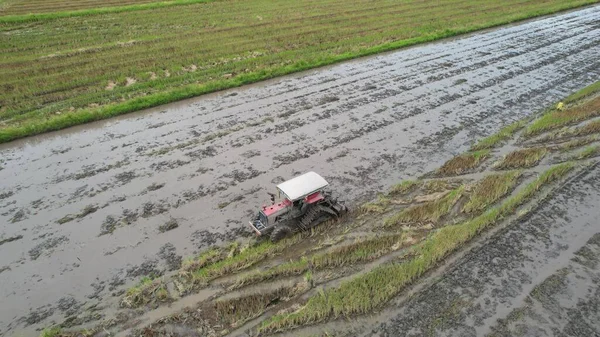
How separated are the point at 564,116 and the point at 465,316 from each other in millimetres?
10758

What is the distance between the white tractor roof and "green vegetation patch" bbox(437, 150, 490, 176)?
448 cm

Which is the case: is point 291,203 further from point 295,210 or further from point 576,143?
point 576,143

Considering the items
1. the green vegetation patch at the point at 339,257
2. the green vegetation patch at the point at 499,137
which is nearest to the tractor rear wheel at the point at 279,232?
the green vegetation patch at the point at 339,257

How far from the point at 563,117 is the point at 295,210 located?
1140 cm

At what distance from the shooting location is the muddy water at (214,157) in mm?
8898

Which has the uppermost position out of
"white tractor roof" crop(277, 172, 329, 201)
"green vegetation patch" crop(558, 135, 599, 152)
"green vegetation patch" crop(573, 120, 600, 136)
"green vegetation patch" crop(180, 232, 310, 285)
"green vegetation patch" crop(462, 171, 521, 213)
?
"white tractor roof" crop(277, 172, 329, 201)

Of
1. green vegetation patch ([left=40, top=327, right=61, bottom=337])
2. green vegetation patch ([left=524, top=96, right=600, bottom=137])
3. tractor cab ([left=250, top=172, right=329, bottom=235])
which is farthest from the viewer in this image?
green vegetation patch ([left=524, top=96, right=600, bottom=137])

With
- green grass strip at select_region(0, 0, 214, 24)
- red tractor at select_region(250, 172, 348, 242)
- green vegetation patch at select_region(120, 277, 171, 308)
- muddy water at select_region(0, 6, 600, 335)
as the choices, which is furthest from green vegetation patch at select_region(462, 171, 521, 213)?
green grass strip at select_region(0, 0, 214, 24)

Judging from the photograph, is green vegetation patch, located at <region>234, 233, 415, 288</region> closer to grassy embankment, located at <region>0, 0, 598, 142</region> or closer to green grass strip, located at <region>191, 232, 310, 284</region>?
green grass strip, located at <region>191, 232, 310, 284</region>

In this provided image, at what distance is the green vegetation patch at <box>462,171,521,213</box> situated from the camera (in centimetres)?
1059

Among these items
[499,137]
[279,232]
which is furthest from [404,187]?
[499,137]

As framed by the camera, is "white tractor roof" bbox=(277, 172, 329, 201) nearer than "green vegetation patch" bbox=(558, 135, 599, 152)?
Yes

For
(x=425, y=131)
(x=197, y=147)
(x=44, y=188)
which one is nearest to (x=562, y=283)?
(x=425, y=131)

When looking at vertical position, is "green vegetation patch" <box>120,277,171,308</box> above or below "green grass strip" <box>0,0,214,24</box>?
below
